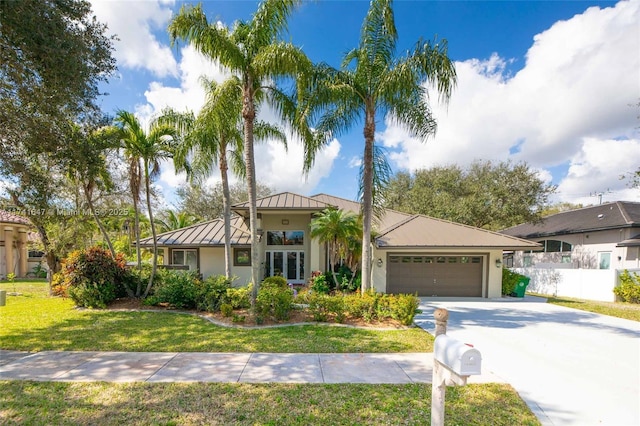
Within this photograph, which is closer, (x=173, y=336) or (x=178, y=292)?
(x=173, y=336)

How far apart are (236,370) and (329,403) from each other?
83.1 inches

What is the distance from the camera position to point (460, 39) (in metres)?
9.66

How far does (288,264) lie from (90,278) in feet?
30.1

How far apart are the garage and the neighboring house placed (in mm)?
6718

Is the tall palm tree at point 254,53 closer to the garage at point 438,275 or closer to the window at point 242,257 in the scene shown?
the window at point 242,257

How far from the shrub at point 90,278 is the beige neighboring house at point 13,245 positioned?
15.9 metres

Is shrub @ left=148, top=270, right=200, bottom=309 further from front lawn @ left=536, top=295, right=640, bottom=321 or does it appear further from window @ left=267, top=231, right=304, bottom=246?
front lawn @ left=536, top=295, right=640, bottom=321

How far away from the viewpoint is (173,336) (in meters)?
7.30

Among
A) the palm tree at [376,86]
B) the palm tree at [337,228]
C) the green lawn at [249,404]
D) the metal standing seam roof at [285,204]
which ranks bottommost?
the green lawn at [249,404]

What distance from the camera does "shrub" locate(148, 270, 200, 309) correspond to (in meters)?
10.2

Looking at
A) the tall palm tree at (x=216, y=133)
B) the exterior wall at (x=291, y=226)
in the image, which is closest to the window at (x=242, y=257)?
the exterior wall at (x=291, y=226)

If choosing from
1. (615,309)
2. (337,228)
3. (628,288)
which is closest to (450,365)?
(337,228)

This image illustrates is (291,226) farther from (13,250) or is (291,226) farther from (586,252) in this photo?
(13,250)

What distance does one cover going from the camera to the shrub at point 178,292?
10172 millimetres
